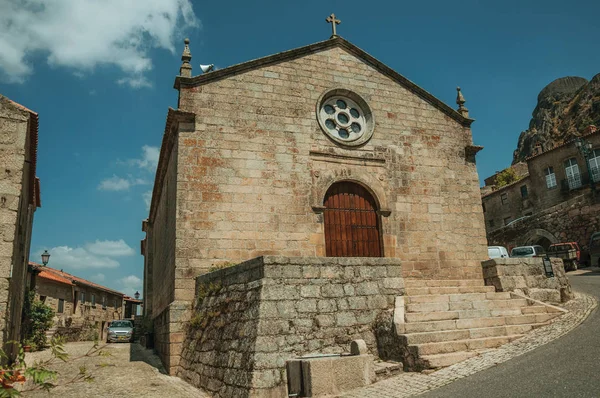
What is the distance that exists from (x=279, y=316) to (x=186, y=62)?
722cm

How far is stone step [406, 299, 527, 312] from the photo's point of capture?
7992 mm

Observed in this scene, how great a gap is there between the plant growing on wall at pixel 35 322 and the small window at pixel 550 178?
3167 cm

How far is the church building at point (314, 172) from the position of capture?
33.3ft

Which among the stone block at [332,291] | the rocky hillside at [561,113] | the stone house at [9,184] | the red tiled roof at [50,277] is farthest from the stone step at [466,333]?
the rocky hillside at [561,113]

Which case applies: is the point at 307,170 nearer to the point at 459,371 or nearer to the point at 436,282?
the point at 436,282

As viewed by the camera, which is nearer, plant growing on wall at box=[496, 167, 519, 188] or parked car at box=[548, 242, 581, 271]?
parked car at box=[548, 242, 581, 271]

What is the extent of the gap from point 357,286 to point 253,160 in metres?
4.49

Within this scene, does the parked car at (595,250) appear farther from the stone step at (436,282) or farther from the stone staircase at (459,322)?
the stone staircase at (459,322)

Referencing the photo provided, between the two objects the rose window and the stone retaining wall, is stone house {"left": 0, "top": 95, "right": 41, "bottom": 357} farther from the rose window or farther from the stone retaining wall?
the stone retaining wall

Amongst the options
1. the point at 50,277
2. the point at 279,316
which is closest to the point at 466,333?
the point at 279,316

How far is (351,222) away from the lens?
38.0 ft

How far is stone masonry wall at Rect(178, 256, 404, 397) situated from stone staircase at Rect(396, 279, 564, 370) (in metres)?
0.67

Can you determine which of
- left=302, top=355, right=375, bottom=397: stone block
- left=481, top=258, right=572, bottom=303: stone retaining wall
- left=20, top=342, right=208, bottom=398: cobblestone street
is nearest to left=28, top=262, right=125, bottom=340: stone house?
left=20, top=342, right=208, bottom=398: cobblestone street

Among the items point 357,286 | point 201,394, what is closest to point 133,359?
point 201,394
